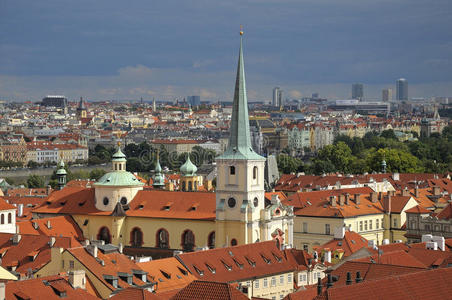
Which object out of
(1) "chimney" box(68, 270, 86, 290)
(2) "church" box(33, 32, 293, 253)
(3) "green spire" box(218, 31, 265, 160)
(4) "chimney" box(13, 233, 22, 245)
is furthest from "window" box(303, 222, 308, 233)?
(1) "chimney" box(68, 270, 86, 290)

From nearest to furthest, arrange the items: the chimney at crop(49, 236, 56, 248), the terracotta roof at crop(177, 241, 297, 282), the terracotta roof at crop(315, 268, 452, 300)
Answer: the terracotta roof at crop(315, 268, 452, 300)
the terracotta roof at crop(177, 241, 297, 282)
the chimney at crop(49, 236, 56, 248)

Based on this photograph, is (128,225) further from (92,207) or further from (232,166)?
(232,166)

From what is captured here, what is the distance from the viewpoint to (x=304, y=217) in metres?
78.8

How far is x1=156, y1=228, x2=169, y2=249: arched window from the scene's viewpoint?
69625 mm

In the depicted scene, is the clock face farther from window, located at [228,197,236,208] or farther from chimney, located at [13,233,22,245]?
chimney, located at [13,233,22,245]

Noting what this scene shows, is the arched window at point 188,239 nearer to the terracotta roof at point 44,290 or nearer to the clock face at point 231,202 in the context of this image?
the clock face at point 231,202

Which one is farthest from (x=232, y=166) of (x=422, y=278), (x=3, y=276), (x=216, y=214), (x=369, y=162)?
(x=369, y=162)

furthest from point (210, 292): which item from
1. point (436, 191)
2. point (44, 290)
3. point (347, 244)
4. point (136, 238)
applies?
point (436, 191)

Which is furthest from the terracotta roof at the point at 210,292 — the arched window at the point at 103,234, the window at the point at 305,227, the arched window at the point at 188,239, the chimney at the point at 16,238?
the window at the point at 305,227

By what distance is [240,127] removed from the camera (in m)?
69.2

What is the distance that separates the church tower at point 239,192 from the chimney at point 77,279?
65.8 feet

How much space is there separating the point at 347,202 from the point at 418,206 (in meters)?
5.13

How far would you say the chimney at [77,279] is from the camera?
46.6 m

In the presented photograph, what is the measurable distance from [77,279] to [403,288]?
51.4 ft
